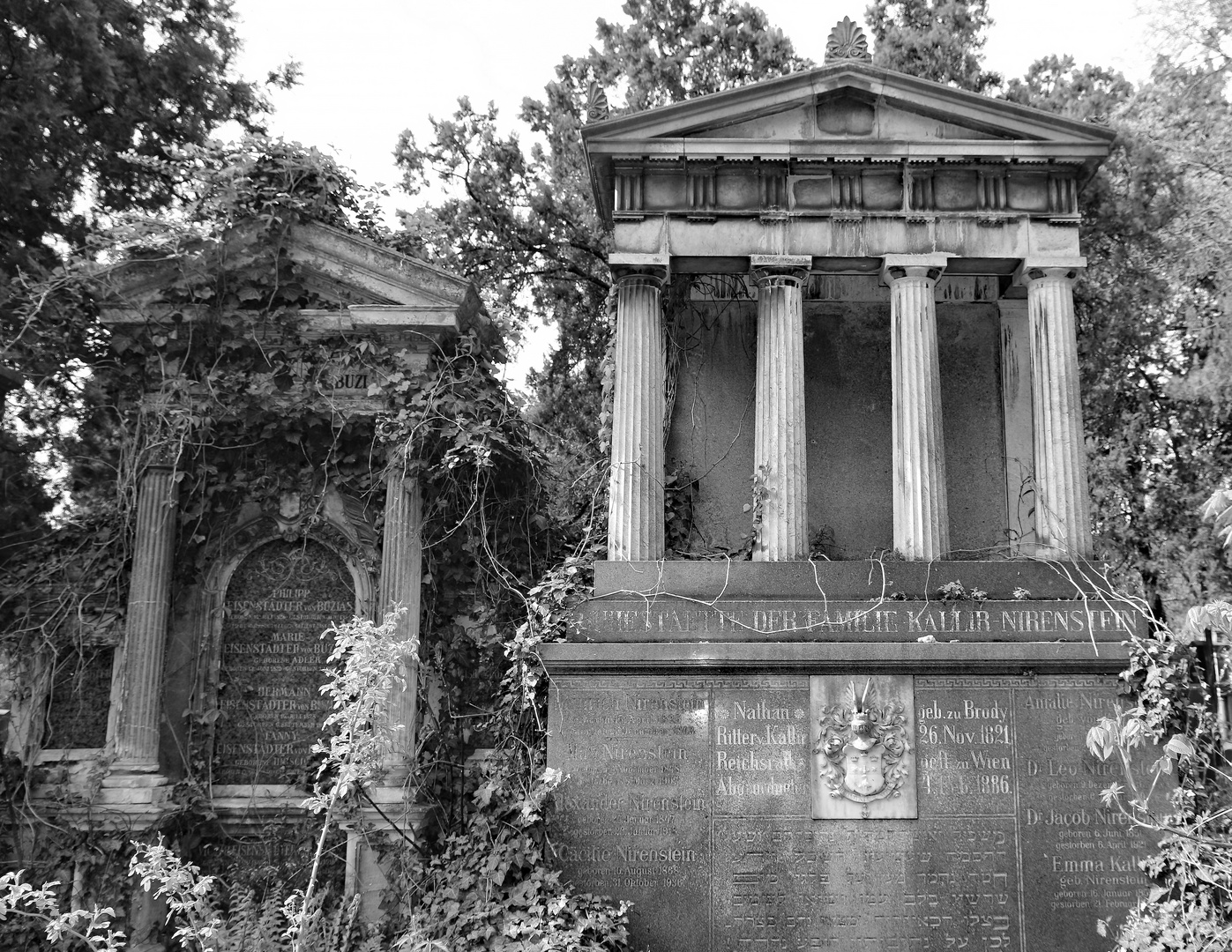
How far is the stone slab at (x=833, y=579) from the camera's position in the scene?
8.68m

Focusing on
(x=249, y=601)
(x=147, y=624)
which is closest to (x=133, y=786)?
(x=147, y=624)

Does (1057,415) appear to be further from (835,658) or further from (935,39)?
(935,39)

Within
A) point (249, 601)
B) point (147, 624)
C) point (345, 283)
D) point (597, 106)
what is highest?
point (597, 106)

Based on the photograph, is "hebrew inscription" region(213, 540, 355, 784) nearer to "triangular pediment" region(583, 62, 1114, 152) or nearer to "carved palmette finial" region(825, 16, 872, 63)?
"triangular pediment" region(583, 62, 1114, 152)

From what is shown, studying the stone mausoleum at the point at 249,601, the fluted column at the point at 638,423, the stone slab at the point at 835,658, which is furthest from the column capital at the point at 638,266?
the stone slab at the point at 835,658

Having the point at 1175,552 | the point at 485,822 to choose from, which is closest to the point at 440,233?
the point at 485,822

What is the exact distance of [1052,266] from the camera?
32.8 feet

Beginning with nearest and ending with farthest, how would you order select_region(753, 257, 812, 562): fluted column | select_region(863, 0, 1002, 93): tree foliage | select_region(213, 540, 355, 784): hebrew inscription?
select_region(753, 257, 812, 562): fluted column < select_region(213, 540, 355, 784): hebrew inscription < select_region(863, 0, 1002, 93): tree foliage

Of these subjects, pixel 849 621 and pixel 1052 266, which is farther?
pixel 1052 266

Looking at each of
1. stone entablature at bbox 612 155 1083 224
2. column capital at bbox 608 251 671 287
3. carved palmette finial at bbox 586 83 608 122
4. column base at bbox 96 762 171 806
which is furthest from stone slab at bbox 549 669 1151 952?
carved palmette finial at bbox 586 83 608 122

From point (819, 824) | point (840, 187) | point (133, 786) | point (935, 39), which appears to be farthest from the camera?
point (935, 39)

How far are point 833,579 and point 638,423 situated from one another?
2283 millimetres

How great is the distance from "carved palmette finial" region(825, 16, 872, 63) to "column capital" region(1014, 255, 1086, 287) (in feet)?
8.83

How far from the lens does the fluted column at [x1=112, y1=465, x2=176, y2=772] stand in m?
9.30
